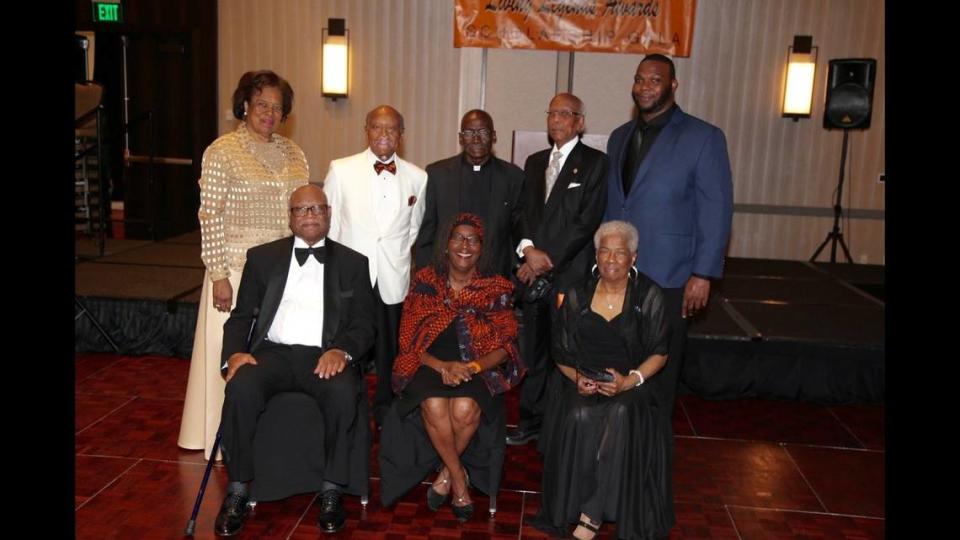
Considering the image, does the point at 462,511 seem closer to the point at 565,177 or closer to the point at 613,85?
the point at 565,177

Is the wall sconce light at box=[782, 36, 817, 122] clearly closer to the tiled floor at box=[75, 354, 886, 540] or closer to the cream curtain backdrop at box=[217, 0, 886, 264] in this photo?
the cream curtain backdrop at box=[217, 0, 886, 264]

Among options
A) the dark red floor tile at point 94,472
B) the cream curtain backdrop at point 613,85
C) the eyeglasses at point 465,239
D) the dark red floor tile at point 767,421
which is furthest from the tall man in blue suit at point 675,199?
the cream curtain backdrop at point 613,85

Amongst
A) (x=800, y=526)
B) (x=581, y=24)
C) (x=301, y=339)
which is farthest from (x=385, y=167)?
(x=581, y=24)

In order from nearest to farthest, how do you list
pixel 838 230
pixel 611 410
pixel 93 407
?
pixel 611 410 < pixel 93 407 < pixel 838 230

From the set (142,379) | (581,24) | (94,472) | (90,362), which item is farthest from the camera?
(581,24)

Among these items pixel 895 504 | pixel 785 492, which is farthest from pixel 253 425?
pixel 895 504

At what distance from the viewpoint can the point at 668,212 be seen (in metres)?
3.35

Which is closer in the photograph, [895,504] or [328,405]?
[895,504]

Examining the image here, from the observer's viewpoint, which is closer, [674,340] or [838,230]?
[674,340]

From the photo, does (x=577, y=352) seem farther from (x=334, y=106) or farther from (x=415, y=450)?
(x=334, y=106)

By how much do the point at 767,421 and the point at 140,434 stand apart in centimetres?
317

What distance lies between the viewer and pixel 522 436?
13.1ft

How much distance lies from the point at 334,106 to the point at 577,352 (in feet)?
18.7

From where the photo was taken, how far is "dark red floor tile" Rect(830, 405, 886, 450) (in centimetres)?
426
